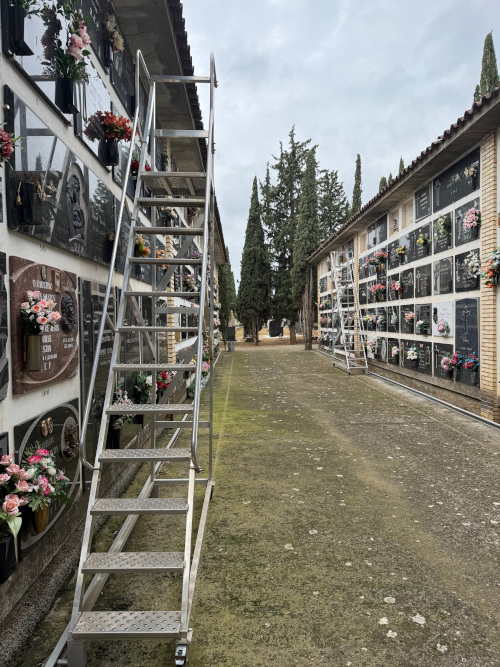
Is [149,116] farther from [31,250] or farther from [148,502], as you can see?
[148,502]

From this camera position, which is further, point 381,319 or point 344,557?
point 381,319

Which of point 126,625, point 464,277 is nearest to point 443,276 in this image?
point 464,277

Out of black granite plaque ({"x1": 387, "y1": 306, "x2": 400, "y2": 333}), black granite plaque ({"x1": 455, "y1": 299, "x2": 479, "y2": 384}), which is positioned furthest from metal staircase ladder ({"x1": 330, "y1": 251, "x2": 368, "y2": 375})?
black granite plaque ({"x1": 455, "y1": 299, "x2": 479, "y2": 384})

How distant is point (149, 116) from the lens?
13.6 ft

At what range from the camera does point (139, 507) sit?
2.58 meters

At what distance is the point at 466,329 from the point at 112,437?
588cm

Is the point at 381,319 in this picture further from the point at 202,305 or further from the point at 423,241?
the point at 202,305

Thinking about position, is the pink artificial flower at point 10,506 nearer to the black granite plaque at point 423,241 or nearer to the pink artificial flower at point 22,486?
the pink artificial flower at point 22,486

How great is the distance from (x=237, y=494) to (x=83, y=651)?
235cm

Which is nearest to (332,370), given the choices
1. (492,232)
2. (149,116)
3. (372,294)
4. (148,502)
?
(372,294)

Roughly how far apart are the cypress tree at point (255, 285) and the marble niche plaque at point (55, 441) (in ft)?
79.4

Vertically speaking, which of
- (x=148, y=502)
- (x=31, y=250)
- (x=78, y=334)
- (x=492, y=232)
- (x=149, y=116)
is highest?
(x=149, y=116)

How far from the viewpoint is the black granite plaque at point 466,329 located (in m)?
7.35

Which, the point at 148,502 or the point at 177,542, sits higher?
the point at 148,502
